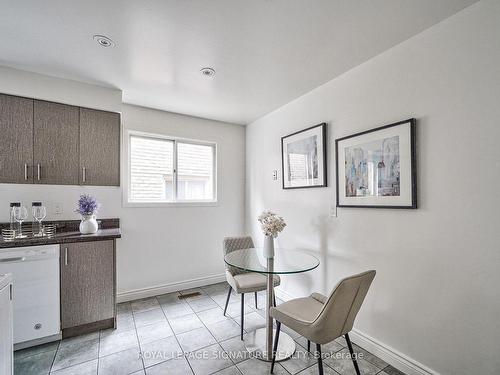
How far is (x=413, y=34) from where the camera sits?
5.74 ft

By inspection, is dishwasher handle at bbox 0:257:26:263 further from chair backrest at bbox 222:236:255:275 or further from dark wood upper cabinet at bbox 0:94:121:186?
chair backrest at bbox 222:236:255:275

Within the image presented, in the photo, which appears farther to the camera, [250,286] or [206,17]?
[250,286]

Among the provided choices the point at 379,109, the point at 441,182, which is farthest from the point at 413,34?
the point at 441,182

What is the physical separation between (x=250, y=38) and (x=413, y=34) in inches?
48.0

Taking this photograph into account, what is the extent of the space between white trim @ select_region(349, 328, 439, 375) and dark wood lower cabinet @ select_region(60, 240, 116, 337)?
2397 mm

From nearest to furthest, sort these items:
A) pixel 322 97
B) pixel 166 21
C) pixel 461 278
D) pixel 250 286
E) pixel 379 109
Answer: pixel 461 278 < pixel 166 21 < pixel 379 109 < pixel 250 286 < pixel 322 97

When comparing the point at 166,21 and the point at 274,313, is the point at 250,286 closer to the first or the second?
the point at 274,313

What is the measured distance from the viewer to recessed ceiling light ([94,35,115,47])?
1795 mm

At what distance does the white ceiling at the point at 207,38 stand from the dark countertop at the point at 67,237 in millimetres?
1603

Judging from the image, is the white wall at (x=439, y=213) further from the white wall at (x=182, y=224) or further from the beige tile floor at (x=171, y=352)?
the white wall at (x=182, y=224)

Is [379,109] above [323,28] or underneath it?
underneath

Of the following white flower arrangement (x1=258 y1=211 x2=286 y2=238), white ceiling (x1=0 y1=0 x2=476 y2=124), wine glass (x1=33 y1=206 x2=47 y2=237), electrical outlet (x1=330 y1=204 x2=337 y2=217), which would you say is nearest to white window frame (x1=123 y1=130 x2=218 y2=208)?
white ceiling (x1=0 y1=0 x2=476 y2=124)

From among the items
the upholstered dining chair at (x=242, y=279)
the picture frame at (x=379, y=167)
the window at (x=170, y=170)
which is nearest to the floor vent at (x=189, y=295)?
the upholstered dining chair at (x=242, y=279)

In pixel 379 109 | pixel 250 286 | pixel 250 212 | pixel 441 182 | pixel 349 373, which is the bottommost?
pixel 349 373
